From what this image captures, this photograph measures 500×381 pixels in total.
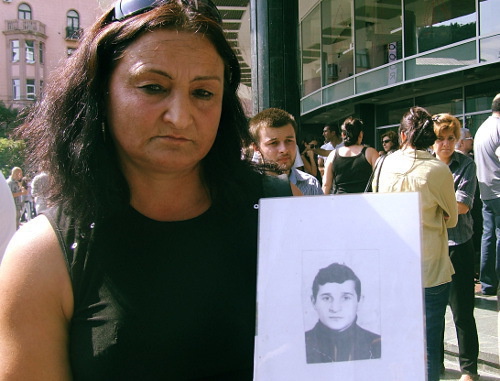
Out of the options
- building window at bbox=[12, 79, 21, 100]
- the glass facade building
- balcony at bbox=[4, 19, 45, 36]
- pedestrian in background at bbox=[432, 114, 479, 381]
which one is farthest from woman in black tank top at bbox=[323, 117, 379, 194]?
balcony at bbox=[4, 19, 45, 36]

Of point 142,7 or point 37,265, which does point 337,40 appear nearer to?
point 142,7

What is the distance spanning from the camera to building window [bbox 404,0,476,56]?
10.1 meters

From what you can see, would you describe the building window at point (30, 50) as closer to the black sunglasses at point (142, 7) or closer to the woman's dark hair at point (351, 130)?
the woman's dark hair at point (351, 130)

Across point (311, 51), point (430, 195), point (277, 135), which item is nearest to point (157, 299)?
point (277, 135)

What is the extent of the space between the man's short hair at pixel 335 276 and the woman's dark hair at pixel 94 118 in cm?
36

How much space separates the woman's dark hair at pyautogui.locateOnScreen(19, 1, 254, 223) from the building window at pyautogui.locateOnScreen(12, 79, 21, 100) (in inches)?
1829

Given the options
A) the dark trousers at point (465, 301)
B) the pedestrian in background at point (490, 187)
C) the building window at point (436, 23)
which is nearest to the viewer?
the dark trousers at point (465, 301)

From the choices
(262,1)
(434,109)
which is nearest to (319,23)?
(434,109)

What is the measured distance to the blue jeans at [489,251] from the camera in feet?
17.6

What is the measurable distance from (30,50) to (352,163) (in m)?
45.6

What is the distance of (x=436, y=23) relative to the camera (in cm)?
1098

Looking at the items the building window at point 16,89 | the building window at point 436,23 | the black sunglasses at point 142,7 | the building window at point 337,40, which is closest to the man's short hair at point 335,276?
the black sunglasses at point 142,7

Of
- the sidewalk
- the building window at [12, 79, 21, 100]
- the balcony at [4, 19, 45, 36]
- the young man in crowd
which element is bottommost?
the sidewalk

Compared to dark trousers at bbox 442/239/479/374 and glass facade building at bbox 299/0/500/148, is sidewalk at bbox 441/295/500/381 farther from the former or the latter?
glass facade building at bbox 299/0/500/148
